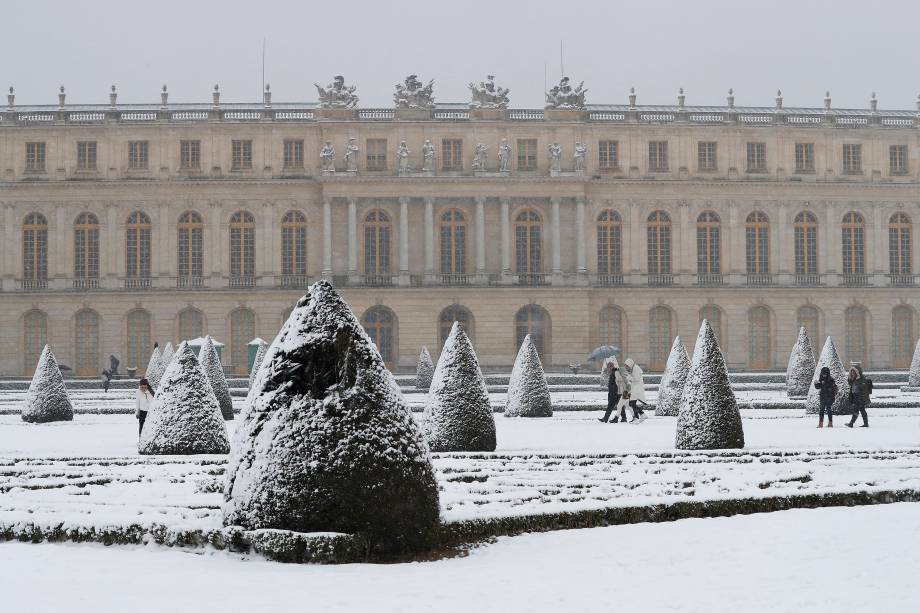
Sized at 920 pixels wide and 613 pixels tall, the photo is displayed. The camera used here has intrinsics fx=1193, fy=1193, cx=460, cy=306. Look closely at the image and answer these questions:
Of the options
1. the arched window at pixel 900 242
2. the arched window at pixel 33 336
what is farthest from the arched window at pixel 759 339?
the arched window at pixel 33 336

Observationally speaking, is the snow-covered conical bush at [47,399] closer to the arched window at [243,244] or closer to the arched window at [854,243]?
the arched window at [243,244]

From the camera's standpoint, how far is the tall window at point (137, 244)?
49.9m

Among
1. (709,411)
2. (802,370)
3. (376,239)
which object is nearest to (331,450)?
(709,411)

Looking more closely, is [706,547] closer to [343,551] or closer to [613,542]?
[613,542]

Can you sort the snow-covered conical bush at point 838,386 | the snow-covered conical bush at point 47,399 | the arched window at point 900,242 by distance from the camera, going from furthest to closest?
1. the arched window at point 900,242
2. the snow-covered conical bush at point 838,386
3. the snow-covered conical bush at point 47,399

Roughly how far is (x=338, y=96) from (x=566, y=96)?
382 inches

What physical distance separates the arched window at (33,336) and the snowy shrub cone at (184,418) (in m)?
34.4

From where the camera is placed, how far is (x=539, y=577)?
8.48 metres

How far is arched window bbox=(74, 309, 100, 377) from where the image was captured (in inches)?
1945

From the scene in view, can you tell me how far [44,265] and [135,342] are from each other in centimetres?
502

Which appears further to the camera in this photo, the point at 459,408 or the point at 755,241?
the point at 755,241

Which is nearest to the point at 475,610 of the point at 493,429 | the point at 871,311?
the point at 493,429

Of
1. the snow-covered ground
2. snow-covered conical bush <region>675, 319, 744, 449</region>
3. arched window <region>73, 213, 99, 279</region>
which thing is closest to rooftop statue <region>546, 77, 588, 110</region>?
arched window <region>73, 213, 99, 279</region>

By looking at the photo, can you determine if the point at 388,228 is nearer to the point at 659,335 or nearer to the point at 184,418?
the point at 659,335
